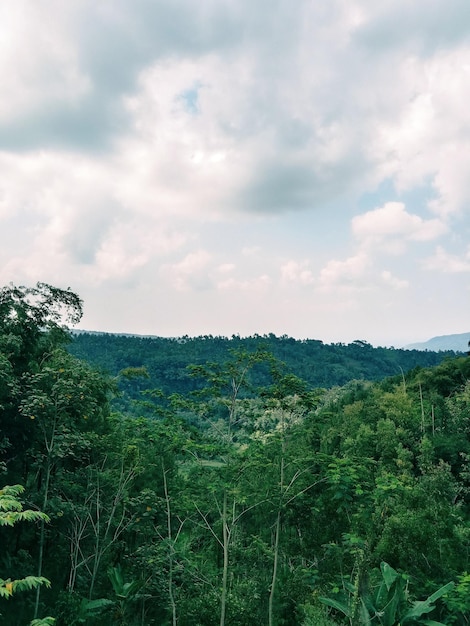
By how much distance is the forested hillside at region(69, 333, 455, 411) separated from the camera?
131m

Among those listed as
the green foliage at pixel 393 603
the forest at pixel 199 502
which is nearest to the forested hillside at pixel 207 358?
the forest at pixel 199 502

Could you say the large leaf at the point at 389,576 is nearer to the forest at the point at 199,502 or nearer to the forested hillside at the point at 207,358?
the forest at the point at 199,502

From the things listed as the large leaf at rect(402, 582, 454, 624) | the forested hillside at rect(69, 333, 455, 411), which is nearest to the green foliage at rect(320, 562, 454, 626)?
the large leaf at rect(402, 582, 454, 624)

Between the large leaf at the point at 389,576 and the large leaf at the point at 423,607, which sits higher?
the large leaf at the point at 389,576

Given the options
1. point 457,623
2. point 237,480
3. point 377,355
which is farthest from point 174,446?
point 377,355

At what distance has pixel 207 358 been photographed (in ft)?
502

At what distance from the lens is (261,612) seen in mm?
18047

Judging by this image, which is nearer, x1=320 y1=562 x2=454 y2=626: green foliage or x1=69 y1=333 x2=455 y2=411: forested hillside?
x1=320 y1=562 x2=454 y2=626: green foliage

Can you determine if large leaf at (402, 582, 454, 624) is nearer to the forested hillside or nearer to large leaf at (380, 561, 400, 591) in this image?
large leaf at (380, 561, 400, 591)

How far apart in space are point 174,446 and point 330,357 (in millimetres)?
168593

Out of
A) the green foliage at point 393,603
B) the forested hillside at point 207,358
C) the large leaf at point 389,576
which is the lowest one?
the green foliage at point 393,603

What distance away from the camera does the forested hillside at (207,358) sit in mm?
131125

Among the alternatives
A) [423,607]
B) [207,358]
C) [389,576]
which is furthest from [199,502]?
[207,358]

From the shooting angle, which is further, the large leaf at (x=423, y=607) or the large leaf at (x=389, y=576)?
the large leaf at (x=389, y=576)
